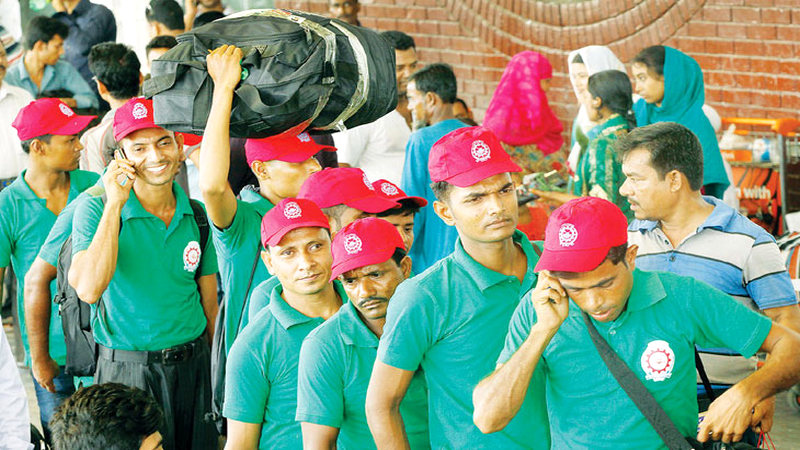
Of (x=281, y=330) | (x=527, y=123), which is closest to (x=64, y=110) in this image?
(x=281, y=330)

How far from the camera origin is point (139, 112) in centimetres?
485

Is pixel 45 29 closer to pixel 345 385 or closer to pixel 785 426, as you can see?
pixel 785 426

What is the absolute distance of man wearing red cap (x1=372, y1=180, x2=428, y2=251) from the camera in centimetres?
474

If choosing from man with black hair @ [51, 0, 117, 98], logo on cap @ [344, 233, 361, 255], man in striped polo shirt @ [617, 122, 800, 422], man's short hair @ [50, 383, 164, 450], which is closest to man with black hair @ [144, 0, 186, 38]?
man with black hair @ [51, 0, 117, 98]

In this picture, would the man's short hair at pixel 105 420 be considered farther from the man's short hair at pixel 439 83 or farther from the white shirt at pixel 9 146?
the white shirt at pixel 9 146

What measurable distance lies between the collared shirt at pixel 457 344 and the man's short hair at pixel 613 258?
32 centimetres

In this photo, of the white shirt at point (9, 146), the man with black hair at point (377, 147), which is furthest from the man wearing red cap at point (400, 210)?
the white shirt at point (9, 146)

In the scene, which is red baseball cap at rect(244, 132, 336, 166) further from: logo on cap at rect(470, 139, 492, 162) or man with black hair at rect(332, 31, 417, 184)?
man with black hair at rect(332, 31, 417, 184)

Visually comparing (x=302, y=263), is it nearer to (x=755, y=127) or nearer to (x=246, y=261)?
(x=246, y=261)

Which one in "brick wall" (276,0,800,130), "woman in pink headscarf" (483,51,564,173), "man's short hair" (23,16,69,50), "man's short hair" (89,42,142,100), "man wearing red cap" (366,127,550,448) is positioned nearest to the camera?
"man wearing red cap" (366,127,550,448)

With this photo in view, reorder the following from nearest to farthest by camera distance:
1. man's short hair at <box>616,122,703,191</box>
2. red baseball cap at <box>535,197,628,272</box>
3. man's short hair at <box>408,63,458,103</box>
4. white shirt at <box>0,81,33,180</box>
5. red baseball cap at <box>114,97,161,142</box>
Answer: red baseball cap at <box>535,197,628,272</box>
man's short hair at <box>616,122,703,191</box>
red baseball cap at <box>114,97,161,142</box>
man's short hair at <box>408,63,458,103</box>
white shirt at <box>0,81,33,180</box>

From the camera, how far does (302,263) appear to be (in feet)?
13.4

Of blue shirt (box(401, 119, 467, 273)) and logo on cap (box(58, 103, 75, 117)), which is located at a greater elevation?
logo on cap (box(58, 103, 75, 117))

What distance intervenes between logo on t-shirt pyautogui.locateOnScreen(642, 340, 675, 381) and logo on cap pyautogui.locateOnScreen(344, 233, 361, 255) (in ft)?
3.37
